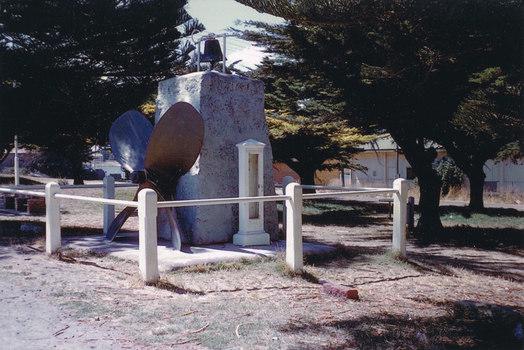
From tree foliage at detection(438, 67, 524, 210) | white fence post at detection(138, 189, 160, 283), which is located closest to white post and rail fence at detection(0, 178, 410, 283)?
white fence post at detection(138, 189, 160, 283)

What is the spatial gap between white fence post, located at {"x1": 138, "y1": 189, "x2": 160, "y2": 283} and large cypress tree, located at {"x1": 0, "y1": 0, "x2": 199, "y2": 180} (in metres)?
7.71

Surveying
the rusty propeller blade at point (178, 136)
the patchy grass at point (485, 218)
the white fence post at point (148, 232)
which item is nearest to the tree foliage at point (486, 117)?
the patchy grass at point (485, 218)

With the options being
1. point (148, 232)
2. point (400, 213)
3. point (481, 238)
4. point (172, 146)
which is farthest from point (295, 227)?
point (481, 238)

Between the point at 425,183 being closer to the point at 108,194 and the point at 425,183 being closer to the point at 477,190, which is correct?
the point at 108,194

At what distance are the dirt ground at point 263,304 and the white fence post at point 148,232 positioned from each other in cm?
19

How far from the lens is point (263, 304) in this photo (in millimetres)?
6098

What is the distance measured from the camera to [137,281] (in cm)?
672

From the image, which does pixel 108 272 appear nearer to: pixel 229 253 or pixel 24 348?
pixel 229 253

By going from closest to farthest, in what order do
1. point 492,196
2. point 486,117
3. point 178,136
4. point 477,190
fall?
point 178,136 → point 486,117 → point 477,190 → point 492,196

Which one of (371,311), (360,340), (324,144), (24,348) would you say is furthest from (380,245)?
(324,144)

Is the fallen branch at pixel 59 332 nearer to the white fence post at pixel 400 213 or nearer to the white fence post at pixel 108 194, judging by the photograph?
the white fence post at pixel 400 213

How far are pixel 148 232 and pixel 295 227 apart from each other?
189 centimetres

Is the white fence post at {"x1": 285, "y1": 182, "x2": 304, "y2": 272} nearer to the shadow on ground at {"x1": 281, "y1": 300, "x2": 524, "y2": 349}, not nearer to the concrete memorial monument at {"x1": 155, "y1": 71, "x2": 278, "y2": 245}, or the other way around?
the shadow on ground at {"x1": 281, "y1": 300, "x2": 524, "y2": 349}

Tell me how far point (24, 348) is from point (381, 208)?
18240 mm
